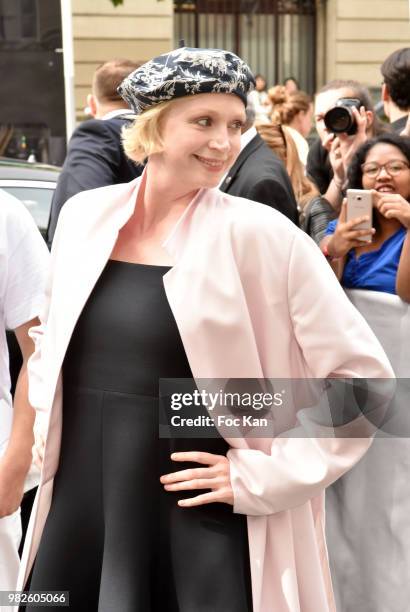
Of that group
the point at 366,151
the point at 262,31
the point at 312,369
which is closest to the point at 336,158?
the point at 366,151

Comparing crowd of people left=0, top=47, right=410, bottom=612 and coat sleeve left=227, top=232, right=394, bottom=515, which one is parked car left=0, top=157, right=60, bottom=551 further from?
coat sleeve left=227, top=232, right=394, bottom=515

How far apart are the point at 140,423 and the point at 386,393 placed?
528 mm

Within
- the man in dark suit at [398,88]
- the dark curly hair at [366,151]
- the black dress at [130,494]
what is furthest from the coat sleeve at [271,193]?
the black dress at [130,494]

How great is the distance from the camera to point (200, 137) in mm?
2240

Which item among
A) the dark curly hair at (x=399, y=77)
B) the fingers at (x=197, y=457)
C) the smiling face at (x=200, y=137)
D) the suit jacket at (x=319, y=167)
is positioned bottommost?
the suit jacket at (x=319, y=167)

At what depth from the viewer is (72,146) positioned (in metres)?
4.34

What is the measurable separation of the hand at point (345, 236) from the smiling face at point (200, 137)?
52.4 inches

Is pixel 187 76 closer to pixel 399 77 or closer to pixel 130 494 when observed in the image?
pixel 130 494

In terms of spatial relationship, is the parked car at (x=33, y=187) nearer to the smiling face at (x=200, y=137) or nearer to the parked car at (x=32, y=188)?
the parked car at (x=32, y=188)

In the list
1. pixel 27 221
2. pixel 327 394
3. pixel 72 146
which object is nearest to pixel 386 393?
pixel 327 394

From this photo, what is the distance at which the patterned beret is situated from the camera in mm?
2201

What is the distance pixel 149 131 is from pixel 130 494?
0.79 m

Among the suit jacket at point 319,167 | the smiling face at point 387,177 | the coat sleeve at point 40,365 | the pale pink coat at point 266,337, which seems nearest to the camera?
the pale pink coat at point 266,337

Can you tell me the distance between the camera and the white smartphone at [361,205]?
11.6 feet
